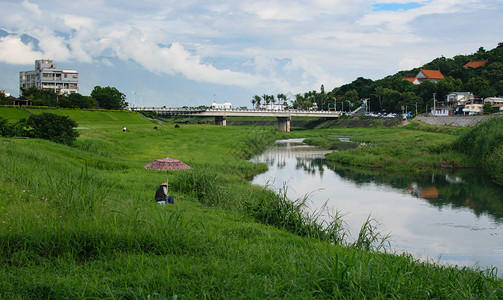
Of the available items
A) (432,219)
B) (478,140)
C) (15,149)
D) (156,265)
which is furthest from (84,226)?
(478,140)

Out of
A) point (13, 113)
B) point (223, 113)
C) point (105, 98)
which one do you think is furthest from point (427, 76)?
point (13, 113)

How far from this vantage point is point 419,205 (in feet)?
76.7

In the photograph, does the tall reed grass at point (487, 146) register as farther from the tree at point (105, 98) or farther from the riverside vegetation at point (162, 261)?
the tree at point (105, 98)

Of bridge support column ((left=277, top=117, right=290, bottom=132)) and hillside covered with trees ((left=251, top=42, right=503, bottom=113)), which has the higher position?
hillside covered with trees ((left=251, top=42, right=503, bottom=113))

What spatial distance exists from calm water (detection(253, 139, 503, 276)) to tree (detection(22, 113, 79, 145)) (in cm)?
1325

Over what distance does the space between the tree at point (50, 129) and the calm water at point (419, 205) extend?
13.2 m

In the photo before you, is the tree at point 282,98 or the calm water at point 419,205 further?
the tree at point 282,98

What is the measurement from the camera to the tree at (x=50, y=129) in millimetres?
29016

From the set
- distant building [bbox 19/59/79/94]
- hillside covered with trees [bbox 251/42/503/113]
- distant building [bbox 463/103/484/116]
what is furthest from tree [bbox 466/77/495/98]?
distant building [bbox 19/59/79/94]

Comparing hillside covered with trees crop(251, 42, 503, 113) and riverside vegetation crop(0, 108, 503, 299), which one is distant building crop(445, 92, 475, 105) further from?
riverside vegetation crop(0, 108, 503, 299)

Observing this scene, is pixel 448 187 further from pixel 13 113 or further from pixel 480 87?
pixel 480 87

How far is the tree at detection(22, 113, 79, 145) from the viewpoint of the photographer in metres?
29.0

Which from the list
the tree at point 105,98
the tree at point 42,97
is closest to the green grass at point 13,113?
the tree at point 42,97

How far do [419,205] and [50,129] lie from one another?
926 inches
